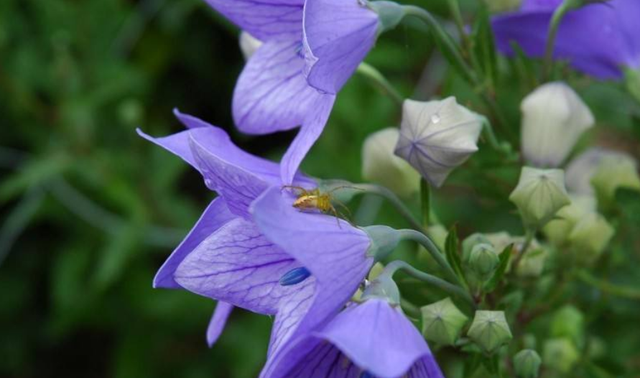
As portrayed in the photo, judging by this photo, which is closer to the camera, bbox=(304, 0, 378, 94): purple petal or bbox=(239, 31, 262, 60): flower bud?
bbox=(304, 0, 378, 94): purple petal

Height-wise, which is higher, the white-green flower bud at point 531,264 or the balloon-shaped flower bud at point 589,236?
the white-green flower bud at point 531,264

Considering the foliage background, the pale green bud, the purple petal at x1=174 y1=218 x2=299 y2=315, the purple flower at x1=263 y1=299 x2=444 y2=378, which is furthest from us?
the foliage background

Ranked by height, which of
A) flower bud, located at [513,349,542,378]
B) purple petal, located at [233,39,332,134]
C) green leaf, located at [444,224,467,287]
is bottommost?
flower bud, located at [513,349,542,378]

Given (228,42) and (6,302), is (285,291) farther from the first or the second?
(228,42)

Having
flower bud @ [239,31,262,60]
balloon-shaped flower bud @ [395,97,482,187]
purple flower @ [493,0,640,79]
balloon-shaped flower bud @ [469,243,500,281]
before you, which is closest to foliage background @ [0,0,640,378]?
purple flower @ [493,0,640,79]

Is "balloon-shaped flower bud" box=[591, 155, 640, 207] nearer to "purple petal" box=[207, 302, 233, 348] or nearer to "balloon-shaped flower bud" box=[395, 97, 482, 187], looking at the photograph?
"balloon-shaped flower bud" box=[395, 97, 482, 187]

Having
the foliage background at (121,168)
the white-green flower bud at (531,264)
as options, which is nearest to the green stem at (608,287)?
the white-green flower bud at (531,264)

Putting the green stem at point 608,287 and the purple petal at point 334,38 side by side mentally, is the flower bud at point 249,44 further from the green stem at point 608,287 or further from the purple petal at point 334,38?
the green stem at point 608,287
